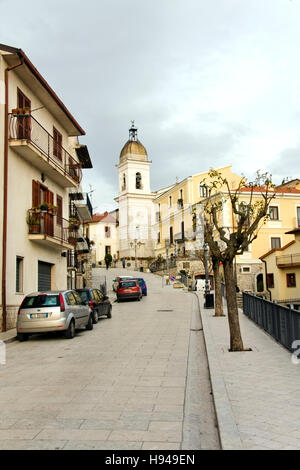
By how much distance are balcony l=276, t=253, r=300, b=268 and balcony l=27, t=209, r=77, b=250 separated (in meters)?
25.5

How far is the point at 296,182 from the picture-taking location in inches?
2475

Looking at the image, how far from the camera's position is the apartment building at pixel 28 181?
1733 centimetres

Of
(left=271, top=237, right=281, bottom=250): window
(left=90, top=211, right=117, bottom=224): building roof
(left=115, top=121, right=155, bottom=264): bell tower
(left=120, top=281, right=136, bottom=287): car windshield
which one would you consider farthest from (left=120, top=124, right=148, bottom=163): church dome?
(left=120, top=281, right=136, bottom=287): car windshield

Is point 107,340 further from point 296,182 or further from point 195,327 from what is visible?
point 296,182

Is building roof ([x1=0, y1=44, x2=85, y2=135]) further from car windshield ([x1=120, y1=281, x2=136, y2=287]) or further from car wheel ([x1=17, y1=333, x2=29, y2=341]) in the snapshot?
car windshield ([x1=120, y1=281, x2=136, y2=287])

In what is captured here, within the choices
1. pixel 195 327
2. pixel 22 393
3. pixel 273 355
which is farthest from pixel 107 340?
pixel 22 393

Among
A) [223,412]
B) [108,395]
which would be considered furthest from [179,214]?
[223,412]

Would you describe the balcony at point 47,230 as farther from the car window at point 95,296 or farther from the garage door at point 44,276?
the car window at point 95,296

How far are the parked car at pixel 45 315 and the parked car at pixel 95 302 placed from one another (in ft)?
11.6

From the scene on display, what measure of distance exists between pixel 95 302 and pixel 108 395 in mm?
12198

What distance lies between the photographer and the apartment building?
17328mm

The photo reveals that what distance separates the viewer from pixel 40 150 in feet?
63.6

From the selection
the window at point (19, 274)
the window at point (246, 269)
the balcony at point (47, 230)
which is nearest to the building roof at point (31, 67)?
the balcony at point (47, 230)
